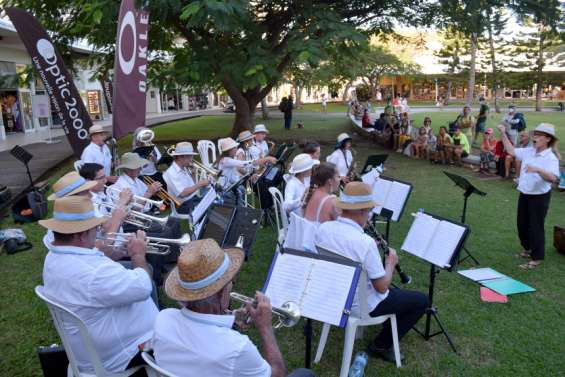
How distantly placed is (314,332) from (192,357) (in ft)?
8.60

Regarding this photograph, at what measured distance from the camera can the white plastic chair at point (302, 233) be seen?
184 inches

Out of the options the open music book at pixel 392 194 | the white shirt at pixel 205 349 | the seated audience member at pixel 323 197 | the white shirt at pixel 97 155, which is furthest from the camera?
the white shirt at pixel 97 155

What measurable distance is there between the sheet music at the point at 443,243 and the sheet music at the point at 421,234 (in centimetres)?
4

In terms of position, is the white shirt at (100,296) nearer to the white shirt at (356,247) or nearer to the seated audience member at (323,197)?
the white shirt at (356,247)

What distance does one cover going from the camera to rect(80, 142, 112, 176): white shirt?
7.66 metres

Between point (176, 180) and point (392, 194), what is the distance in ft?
9.91

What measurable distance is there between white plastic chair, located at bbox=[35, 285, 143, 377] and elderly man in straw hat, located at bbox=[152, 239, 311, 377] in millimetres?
695

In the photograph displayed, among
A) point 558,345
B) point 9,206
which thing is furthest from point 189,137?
point 558,345

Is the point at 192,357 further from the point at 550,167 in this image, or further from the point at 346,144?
the point at 346,144

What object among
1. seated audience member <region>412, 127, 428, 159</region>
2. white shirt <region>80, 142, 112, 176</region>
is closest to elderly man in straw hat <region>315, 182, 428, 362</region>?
white shirt <region>80, 142, 112, 176</region>

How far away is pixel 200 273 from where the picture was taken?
220 centimetres

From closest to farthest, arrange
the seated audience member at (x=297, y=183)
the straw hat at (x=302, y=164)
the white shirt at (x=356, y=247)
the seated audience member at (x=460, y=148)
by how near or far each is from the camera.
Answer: the white shirt at (x=356, y=247) → the seated audience member at (x=297, y=183) → the straw hat at (x=302, y=164) → the seated audience member at (x=460, y=148)

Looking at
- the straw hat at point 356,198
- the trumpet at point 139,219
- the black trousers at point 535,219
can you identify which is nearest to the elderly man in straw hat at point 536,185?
the black trousers at point 535,219

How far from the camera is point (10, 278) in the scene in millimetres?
5938
